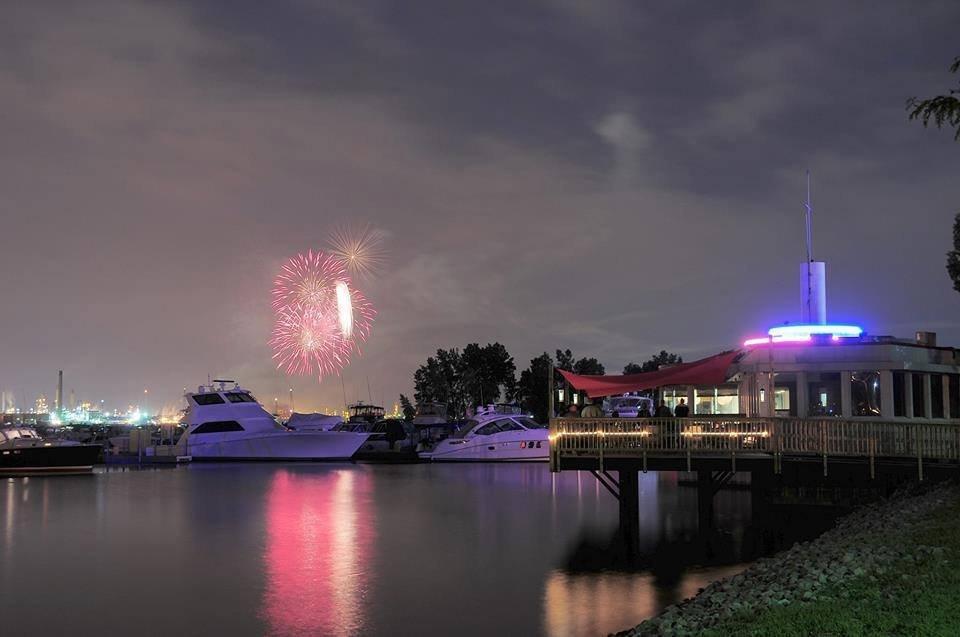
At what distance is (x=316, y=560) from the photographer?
1088 inches

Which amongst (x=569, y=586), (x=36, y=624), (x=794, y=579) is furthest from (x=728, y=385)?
(x=36, y=624)

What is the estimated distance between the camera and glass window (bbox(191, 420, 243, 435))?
265ft

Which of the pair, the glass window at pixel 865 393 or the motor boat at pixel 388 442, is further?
the motor boat at pixel 388 442

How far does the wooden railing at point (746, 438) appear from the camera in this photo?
2425 cm

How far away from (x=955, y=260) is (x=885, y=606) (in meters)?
31.2

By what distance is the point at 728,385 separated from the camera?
3462 centimetres

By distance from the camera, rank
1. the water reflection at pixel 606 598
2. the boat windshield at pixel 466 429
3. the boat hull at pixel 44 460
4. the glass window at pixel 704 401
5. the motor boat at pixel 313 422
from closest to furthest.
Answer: the water reflection at pixel 606 598, the glass window at pixel 704 401, the boat hull at pixel 44 460, the boat windshield at pixel 466 429, the motor boat at pixel 313 422

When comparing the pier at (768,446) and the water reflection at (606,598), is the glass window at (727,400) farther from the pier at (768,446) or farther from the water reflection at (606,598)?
the water reflection at (606,598)

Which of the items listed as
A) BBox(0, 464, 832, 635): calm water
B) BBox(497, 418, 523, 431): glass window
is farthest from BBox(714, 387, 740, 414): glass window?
BBox(497, 418, 523, 431): glass window

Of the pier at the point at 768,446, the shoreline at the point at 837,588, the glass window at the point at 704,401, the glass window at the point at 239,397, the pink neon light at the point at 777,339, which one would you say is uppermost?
the pink neon light at the point at 777,339

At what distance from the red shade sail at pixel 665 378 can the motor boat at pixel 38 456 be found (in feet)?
155

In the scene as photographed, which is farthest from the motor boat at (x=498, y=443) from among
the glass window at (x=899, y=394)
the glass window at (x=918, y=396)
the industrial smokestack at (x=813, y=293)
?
the glass window at (x=899, y=394)

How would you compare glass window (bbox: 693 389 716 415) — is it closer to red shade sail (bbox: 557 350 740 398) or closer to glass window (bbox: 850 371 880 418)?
glass window (bbox: 850 371 880 418)

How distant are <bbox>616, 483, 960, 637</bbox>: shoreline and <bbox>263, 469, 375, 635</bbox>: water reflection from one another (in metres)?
7.96
